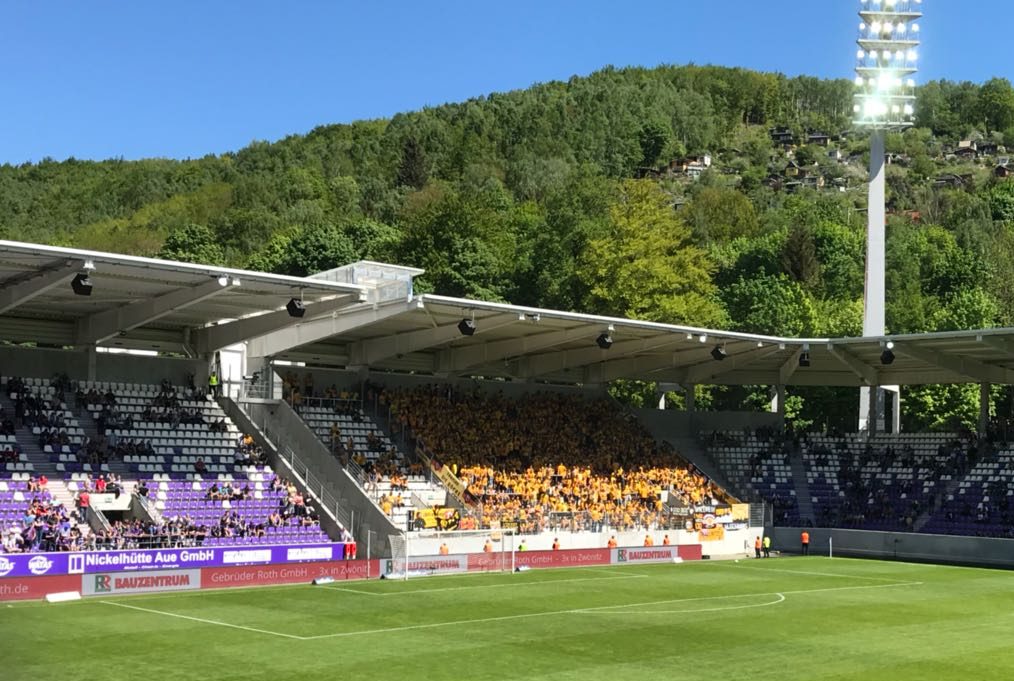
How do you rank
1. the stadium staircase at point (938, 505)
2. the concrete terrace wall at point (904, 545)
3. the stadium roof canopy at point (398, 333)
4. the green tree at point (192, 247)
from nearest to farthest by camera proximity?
the stadium roof canopy at point (398, 333), the concrete terrace wall at point (904, 545), the stadium staircase at point (938, 505), the green tree at point (192, 247)

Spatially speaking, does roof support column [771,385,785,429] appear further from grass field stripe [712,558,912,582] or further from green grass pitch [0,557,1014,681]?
green grass pitch [0,557,1014,681]

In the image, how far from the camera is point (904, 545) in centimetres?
5050

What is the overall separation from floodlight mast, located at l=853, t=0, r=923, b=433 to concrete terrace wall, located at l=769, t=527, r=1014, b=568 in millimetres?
10469

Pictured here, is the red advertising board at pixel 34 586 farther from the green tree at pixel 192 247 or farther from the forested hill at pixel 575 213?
the green tree at pixel 192 247

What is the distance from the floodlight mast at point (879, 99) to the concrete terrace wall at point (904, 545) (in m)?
10.5

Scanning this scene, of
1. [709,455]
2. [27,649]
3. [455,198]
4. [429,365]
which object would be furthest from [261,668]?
[455,198]

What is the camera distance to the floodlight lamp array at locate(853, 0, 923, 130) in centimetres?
6225

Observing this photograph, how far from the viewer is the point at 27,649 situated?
78.1ft

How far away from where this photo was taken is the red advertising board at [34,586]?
1236 inches

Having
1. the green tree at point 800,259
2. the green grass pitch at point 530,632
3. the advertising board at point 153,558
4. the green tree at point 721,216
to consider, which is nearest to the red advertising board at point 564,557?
the green grass pitch at point 530,632

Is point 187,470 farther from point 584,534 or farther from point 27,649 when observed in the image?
point 27,649

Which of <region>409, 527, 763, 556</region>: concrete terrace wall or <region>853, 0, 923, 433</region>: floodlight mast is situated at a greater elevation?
<region>853, 0, 923, 433</region>: floodlight mast

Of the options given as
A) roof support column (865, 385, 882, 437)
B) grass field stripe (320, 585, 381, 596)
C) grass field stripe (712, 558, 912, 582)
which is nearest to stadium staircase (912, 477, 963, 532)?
roof support column (865, 385, 882, 437)

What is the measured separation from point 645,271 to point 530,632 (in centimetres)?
5446
